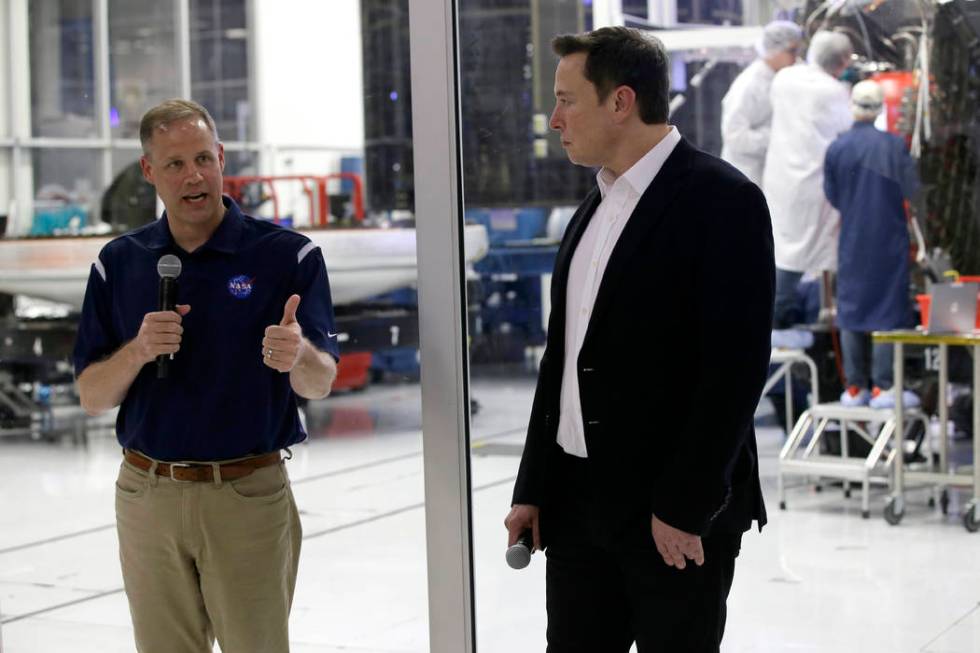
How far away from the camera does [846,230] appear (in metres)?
3.33

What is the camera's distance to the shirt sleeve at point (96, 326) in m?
2.33

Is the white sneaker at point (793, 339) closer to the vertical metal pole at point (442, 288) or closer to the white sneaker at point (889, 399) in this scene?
the white sneaker at point (889, 399)

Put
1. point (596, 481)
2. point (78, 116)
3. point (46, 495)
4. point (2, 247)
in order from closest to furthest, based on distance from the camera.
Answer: point (596, 481) < point (46, 495) < point (2, 247) < point (78, 116)

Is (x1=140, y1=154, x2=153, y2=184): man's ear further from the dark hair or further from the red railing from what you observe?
the red railing

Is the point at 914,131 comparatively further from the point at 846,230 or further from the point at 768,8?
the point at 768,8

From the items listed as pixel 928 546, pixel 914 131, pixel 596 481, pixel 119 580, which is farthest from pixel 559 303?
pixel 119 580

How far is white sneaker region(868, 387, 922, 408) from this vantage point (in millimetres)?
3465

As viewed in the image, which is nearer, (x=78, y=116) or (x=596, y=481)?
(x=596, y=481)

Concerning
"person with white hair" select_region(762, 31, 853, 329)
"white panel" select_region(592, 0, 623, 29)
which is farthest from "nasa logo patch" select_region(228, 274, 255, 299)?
"white panel" select_region(592, 0, 623, 29)

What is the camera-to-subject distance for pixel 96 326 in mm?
2332

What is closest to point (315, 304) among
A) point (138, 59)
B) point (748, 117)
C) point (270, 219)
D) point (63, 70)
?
point (748, 117)

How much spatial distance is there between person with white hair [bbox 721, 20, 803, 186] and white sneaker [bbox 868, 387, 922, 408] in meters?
0.73

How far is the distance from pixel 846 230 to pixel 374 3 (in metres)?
5.59

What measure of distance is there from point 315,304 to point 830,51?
2035 millimetres
